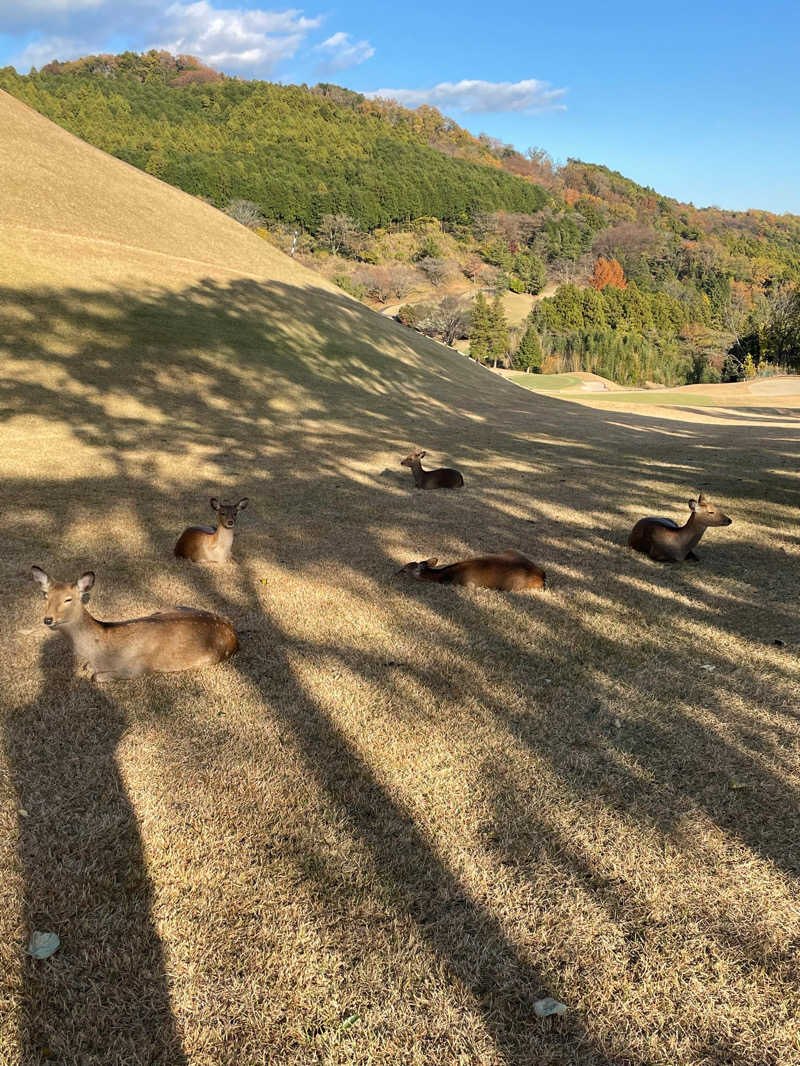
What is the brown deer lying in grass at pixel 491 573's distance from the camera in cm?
703

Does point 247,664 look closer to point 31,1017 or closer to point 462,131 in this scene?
point 31,1017

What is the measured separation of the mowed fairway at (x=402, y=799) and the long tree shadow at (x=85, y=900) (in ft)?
0.04

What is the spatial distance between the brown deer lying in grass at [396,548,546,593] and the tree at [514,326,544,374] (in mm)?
90341

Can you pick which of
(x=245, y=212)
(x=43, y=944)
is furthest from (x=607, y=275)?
(x=43, y=944)

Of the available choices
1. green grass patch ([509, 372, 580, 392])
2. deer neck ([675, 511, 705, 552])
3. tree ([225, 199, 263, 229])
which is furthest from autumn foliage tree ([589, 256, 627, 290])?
deer neck ([675, 511, 705, 552])

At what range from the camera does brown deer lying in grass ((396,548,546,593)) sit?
703 cm

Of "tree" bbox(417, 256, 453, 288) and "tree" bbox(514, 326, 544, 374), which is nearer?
"tree" bbox(514, 326, 544, 374)

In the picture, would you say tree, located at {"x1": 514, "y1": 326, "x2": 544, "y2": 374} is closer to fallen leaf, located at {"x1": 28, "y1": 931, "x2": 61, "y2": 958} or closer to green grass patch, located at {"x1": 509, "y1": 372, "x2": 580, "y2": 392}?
green grass patch, located at {"x1": 509, "y1": 372, "x2": 580, "y2": 392}

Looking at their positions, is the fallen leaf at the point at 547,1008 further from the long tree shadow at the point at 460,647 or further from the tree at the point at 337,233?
the tree at the point at 337,233

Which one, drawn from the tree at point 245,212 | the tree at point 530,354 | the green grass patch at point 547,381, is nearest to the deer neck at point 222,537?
the green grass patch at point 547,381

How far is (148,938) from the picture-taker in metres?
2.88

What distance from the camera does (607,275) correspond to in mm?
137875

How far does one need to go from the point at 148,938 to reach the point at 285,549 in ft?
18.2

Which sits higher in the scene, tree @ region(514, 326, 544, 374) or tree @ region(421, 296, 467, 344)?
tree @ region(421, 296, 467, 344)
